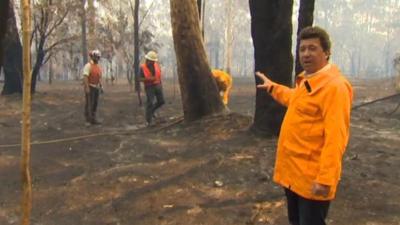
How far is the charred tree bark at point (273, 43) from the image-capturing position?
817 centimetres

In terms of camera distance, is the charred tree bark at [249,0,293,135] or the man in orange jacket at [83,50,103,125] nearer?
the charred tree bark at [249,0,293,135]

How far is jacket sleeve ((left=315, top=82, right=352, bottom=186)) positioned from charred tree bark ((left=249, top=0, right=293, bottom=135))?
16.8 ft

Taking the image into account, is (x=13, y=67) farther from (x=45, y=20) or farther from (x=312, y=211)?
(x=312, y=211)

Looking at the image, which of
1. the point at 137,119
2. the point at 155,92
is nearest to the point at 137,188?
the point at 155,92

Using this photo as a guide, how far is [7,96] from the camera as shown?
17.1m

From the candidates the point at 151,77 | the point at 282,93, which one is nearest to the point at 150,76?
the point at 151,77

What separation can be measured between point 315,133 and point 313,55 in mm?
504

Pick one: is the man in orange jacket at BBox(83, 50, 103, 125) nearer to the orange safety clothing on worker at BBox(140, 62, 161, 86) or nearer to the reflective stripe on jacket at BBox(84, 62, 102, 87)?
the reflective stripe on jacket at BBox(84, 62, 102, 87)

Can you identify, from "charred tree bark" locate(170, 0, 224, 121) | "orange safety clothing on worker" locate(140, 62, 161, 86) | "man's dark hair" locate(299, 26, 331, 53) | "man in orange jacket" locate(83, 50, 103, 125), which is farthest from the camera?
"man in orange jacket" locate(83, 50, 103, 125)

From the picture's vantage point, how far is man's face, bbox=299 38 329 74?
130 inches

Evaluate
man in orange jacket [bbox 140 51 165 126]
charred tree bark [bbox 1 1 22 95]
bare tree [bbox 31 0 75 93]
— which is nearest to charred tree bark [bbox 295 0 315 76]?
man in orange jacket [bbox 140 51 165 126]

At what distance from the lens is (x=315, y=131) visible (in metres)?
3.28

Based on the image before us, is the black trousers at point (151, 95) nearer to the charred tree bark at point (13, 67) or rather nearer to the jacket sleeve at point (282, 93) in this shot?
the charred tree bark at point (13, 67)

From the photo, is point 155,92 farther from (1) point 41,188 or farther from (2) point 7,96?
(2) point 7,96
